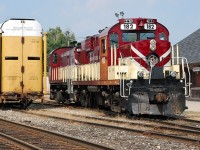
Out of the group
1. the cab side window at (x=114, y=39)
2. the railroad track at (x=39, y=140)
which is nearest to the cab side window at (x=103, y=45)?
the cab side window at (x=114, y=39)

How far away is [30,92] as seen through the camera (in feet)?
71.6

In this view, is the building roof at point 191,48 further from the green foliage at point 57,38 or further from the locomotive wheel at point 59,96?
the green foliage at point 57,38

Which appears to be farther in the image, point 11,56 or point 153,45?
point 11,56

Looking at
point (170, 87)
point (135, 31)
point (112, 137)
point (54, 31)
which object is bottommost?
point (112, 137)

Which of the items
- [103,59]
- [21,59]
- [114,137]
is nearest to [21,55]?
[21,59]

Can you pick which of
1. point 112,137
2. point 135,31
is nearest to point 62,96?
point 135,31

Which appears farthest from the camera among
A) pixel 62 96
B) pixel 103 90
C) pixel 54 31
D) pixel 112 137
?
pixel 54 31

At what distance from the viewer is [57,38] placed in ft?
406

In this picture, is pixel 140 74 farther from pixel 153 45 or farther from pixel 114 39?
pixel 114 39

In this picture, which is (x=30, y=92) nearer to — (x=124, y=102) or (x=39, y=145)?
(x=124, y=102)

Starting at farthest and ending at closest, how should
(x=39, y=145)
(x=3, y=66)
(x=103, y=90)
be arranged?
(x=3, y=66) < (x=103, y=90) < (x=39, y=145)

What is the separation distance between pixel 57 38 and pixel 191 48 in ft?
286

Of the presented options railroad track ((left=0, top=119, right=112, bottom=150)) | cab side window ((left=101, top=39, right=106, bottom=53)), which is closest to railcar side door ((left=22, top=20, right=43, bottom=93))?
cab side window ((left=101, top=39, right=106, bottom=53))

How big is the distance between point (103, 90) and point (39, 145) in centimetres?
972
